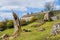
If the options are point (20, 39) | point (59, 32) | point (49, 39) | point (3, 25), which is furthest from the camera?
point (3, 25)

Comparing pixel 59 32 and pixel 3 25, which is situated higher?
pixel 59 32

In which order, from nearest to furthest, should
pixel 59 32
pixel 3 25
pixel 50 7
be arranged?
1. pixel 59 32
2. pixel 3 25
3. pixel 50 7

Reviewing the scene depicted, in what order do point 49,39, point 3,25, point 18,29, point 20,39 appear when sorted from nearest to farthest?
point 49,39
point 20,39
point 18,29
point 3,25

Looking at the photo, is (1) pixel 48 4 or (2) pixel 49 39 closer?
(2) pixel 49 39

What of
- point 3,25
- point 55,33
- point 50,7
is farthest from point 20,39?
point 50,7

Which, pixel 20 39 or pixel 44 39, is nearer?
pixel 44 39

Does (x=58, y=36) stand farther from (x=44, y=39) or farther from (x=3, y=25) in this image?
(x=3, y=25)

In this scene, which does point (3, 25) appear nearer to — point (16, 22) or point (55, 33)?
point (16, 22)

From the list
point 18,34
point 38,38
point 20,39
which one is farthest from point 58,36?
point 18,34

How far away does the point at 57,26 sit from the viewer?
94.6 ft

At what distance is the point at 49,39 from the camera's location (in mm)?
26641

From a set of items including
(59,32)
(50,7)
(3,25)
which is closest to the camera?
(59,32)

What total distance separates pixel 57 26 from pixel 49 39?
3064 mm

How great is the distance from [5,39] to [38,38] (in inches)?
318
